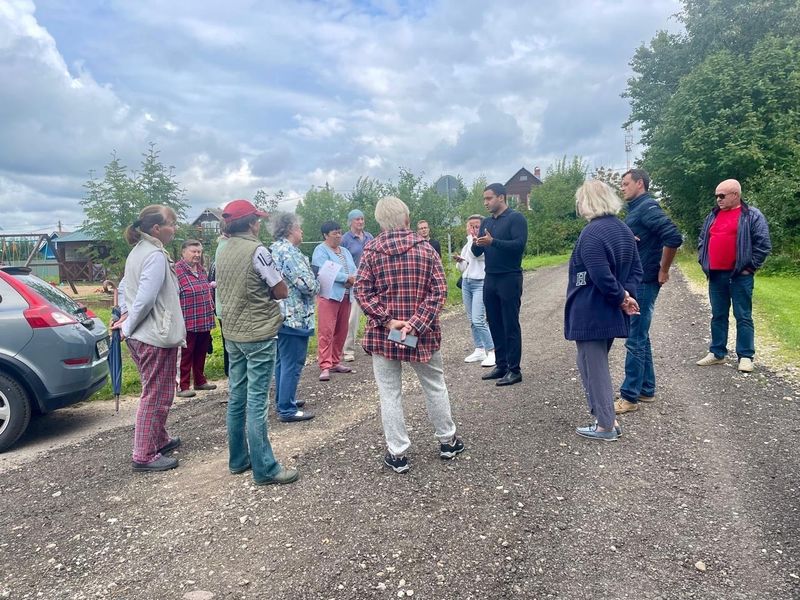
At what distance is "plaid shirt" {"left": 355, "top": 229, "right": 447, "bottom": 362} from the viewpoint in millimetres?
3850

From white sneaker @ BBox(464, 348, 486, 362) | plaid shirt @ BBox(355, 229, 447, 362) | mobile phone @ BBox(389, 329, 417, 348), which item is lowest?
white sneaker @ BBox(464, 348, 486, 362)

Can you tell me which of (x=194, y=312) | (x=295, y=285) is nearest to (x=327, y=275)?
(x=295, y=285)

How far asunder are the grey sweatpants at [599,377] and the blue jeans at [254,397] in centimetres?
236

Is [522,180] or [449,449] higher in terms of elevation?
[522,180]

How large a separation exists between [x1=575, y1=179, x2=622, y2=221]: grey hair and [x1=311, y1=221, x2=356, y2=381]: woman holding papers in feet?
9.42

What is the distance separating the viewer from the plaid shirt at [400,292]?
3850 millimetres

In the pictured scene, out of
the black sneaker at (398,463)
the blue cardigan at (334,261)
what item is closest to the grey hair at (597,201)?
the black sneaker at (398,463)

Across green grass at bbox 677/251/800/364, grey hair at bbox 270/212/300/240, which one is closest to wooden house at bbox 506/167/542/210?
green grass at bbox 677/251/800/364

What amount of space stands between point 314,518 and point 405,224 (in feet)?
6.69

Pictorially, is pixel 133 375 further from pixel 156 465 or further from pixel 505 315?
pixel 505 315

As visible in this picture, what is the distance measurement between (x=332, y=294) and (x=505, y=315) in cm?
200

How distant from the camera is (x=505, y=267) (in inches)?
229

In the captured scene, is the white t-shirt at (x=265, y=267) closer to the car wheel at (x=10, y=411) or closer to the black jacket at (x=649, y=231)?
the car wheel at (x=10, y=411)

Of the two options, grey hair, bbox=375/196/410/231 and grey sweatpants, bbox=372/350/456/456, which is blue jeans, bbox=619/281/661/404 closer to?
grey sweatpants, bbox=372/350/456/456
